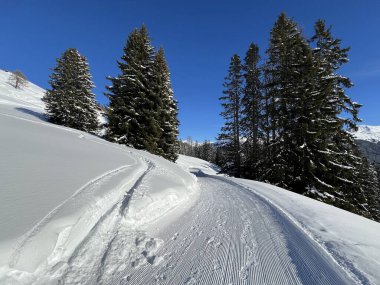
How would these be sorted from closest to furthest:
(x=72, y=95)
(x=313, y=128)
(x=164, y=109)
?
1. (x=313, y=128)
2. (x=164, y=109)
3. (x=72, y=95)

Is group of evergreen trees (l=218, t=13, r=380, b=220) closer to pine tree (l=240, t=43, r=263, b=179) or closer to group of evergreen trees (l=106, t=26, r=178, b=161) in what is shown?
pine tree (l=240, t=43, r=263, b=179)

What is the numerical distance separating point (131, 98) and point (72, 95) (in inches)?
377

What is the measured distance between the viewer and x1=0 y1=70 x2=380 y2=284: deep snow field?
9.76ft

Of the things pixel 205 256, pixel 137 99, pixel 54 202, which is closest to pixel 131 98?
pixel 137 99

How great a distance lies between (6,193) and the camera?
369cm

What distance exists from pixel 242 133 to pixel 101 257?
67.2ft

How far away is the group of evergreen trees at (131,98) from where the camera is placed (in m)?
17.3

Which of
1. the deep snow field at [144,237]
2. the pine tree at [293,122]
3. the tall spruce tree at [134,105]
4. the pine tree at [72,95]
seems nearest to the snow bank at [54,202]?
the deep snow field at [144,237]

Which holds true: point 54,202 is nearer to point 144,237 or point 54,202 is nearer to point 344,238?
point 144,237

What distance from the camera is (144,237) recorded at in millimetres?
4195

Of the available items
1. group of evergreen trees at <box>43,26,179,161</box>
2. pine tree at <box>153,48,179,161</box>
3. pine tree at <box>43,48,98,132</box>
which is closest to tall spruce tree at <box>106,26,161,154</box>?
group of evergreen trees at <box>43,26,179,161</box>

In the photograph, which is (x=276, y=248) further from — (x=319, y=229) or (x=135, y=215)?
(x=135, y=215)

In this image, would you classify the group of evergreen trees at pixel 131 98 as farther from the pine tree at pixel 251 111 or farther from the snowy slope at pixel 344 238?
the snowy slope at pixel 344 238

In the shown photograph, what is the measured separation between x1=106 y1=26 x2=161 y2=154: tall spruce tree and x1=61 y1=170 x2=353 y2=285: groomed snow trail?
12943 mm
